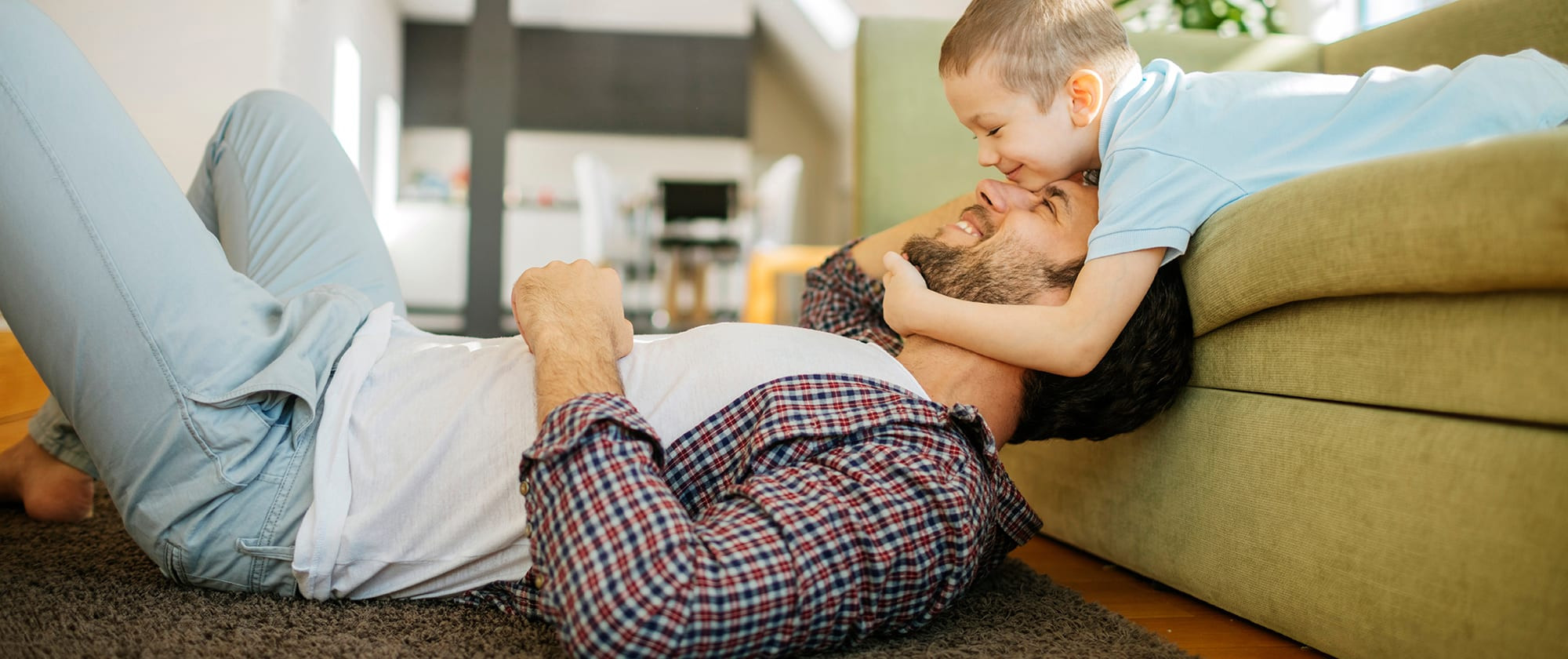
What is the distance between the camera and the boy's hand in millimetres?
1132

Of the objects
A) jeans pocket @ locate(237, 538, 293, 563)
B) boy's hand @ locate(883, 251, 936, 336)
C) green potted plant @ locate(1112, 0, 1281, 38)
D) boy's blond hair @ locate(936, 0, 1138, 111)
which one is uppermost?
green potted plant @ locate(1112, 0, 1281, 38)

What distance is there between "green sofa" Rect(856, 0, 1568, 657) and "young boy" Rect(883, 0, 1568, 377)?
56 millimetres

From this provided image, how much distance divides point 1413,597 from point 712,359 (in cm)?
68

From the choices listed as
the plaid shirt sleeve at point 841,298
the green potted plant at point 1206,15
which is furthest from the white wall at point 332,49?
the green potted plant at point 1206,15

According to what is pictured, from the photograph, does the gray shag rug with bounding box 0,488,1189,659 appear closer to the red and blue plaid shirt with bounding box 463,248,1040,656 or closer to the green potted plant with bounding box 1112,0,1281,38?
the red and blue plaid shirt with bounding box 463,248,1040,656

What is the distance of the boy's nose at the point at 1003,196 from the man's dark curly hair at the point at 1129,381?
13cm

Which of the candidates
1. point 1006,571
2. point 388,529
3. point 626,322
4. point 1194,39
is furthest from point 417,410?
point 1194,39

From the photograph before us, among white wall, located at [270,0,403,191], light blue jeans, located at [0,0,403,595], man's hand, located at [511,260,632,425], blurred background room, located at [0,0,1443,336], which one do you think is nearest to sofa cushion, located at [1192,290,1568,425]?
man's hand, located at [511,260,632,425]

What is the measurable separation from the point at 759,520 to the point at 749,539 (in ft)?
0.10

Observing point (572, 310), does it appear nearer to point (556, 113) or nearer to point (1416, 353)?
point (1416, 353)

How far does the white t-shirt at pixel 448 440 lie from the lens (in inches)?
38.4

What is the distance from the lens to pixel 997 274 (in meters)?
1.13

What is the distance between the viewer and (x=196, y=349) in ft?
3.12

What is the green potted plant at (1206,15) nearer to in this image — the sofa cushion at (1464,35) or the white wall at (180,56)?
the sofa cushion at (1464,35)
